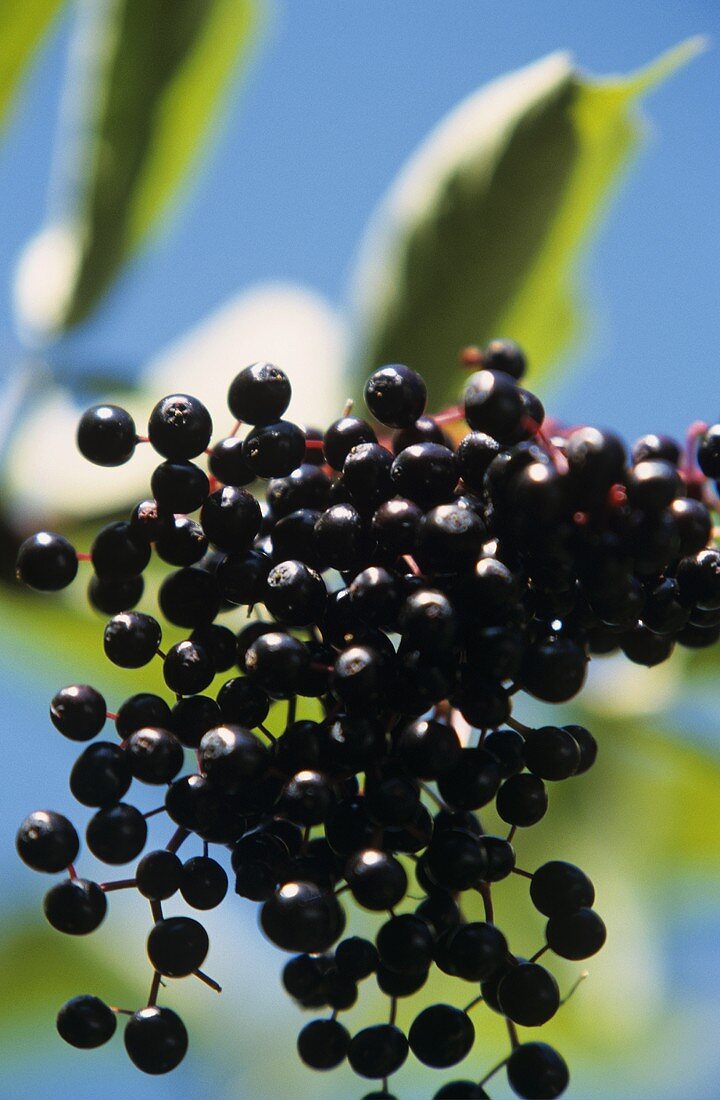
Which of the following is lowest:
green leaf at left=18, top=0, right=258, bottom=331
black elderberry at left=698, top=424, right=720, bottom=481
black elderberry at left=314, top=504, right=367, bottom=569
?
black elderberry at left=314, top=504, right=367, bottom=569

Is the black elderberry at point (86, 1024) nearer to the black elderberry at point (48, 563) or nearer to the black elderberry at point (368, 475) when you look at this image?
the black elderberry at point (48, 563)

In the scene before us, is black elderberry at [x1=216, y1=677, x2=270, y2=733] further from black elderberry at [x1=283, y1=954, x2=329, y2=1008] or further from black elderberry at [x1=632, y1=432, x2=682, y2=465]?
black elderberry at [x1=632, y1=432, x2=682, y2=465]

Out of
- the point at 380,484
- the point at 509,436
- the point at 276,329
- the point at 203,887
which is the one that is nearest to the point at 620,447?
the point at 509,436

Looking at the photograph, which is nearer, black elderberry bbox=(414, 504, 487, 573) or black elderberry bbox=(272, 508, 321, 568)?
black elderberry bbox=(414, 504, 487, 573)

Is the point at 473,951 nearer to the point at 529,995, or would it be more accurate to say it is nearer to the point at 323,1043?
the point at 529,995

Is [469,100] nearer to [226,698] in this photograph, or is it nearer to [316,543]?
[316,543]

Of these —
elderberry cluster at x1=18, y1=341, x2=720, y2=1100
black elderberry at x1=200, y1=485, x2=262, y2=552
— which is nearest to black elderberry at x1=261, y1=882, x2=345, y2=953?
elderberry cluster at x1=18, y1=341, x2=720, y2=1100
